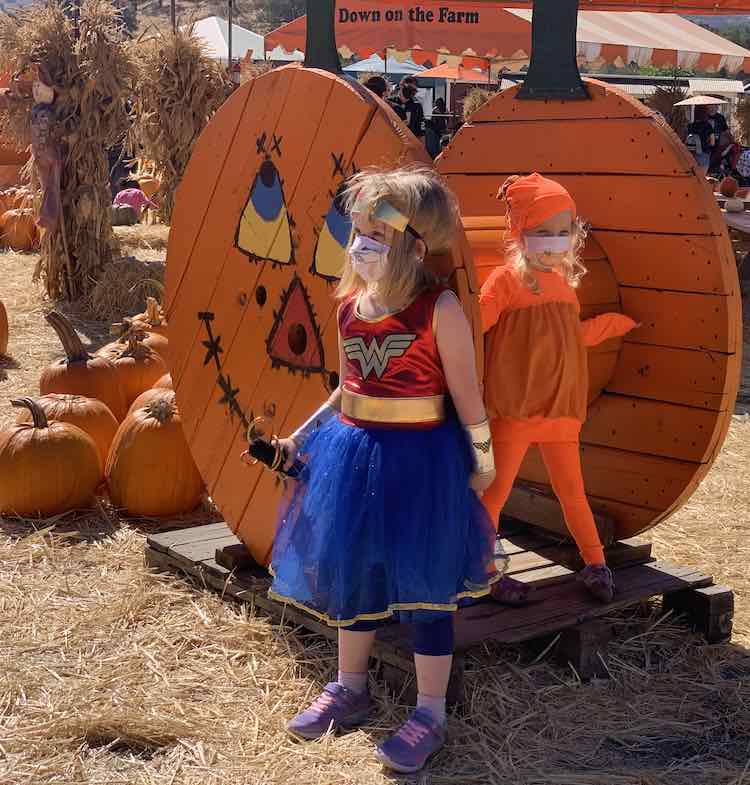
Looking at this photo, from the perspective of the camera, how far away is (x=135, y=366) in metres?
5.62

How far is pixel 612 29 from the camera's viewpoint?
53.2ft

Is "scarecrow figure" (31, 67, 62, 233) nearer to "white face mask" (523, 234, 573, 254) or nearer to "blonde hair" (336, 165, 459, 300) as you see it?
"white face mask" (523, 234, 573, 254)

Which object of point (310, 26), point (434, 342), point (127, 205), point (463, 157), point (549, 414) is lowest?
point (127, 205)

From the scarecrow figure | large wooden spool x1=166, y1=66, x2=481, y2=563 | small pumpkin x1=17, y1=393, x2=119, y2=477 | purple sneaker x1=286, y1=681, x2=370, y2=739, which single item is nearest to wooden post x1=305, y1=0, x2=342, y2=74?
large wooden spool x1=166, y1=66, x2=481, y2=563

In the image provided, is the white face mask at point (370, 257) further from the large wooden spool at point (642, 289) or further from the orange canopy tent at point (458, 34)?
the orange canopy tent at point (458, 34)

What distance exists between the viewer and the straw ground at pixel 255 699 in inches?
110

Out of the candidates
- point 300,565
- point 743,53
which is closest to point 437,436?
point 300,565

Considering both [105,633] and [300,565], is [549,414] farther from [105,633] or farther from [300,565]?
[105,633]

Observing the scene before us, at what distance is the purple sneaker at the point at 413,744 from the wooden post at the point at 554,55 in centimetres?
214

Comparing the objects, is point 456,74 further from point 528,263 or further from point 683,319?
point 528,263

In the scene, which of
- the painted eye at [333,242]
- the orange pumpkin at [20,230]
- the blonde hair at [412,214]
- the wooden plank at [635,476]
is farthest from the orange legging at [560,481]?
the orange pumpkin at [20,230]

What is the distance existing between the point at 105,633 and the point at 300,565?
104 centimetres

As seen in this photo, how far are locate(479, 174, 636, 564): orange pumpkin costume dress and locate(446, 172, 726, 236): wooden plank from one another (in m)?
0.43

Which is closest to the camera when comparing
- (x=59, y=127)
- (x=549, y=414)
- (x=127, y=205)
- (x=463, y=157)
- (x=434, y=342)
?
(x=434, y=342)
